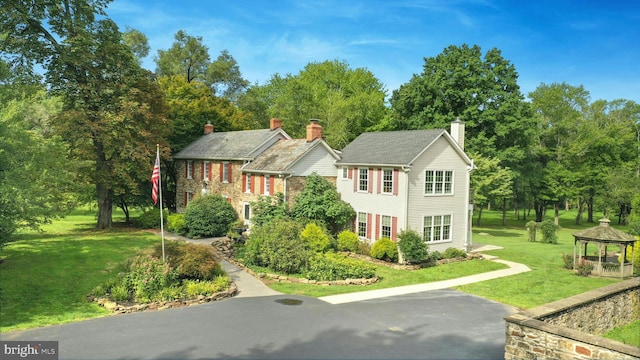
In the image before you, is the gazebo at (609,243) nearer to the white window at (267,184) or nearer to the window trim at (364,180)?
the window trim at (364,180)

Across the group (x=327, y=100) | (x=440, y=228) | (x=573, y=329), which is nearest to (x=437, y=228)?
(x=440, y=228)

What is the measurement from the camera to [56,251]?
76.3ft

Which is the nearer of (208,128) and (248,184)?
(248,184)

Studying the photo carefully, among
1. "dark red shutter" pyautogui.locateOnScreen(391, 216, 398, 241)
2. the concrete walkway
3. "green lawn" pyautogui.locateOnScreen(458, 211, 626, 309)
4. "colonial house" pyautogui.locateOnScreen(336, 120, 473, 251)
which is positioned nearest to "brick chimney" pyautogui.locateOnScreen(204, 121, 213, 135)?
"colonial house" pyautogui.locateOnScreen(336, 120, 473, 251)

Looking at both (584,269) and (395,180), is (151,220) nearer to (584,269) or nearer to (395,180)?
(395,180)

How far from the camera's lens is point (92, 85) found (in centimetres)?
2980

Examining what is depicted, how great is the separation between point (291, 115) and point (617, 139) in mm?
39829

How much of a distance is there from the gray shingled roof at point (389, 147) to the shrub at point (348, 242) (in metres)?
4.89

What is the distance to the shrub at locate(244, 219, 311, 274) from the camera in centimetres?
2233

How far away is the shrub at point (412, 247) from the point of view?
2483cm

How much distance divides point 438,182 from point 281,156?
1128 centimetres

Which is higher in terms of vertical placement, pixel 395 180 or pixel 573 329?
pixel 395 180

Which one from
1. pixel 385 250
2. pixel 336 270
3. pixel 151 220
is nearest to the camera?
pixel 336 270

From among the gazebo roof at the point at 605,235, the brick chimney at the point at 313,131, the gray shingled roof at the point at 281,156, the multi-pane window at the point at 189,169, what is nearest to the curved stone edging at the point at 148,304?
the gray shingled roof at the point at 281,156
